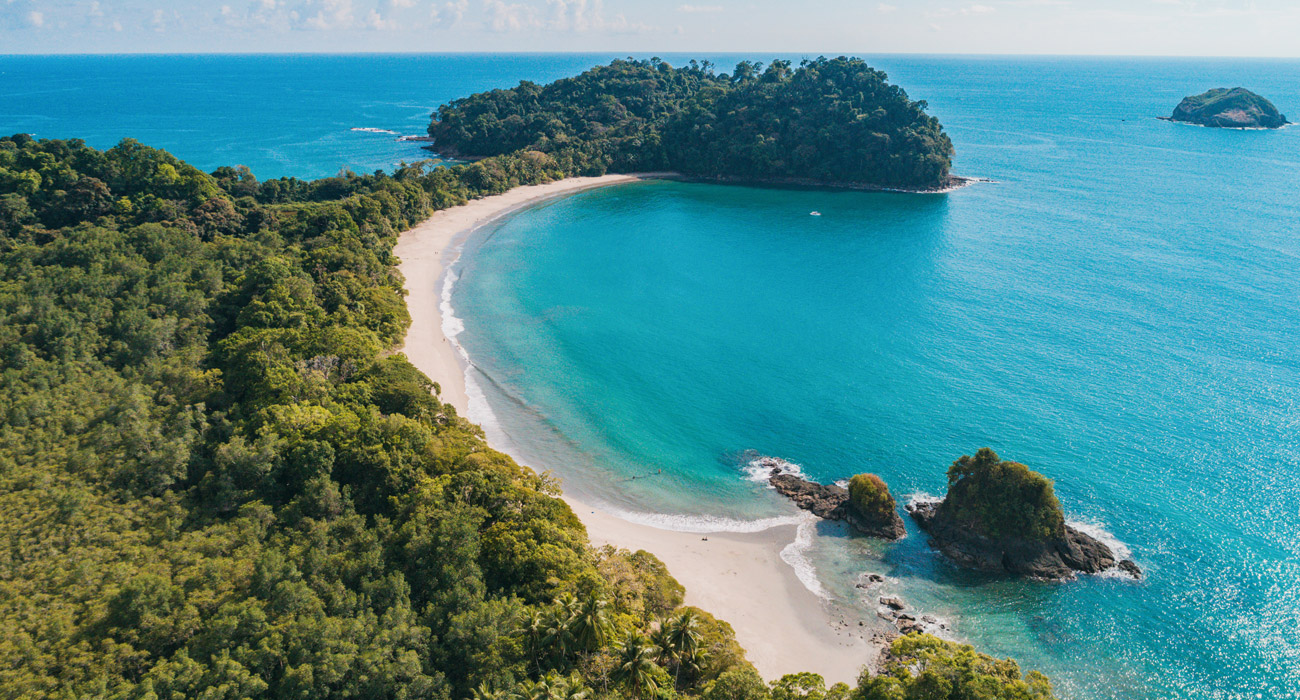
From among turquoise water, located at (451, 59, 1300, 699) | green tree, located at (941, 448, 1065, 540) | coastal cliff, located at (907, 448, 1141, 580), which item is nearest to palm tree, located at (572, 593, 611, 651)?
turquoise water, located at (451, 59, 1300, 699)

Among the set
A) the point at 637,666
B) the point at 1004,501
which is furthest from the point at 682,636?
the point at 1004,501

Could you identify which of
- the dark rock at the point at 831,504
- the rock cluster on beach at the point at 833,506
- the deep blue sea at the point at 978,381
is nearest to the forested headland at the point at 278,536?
the deep blue sea at the point at 978,381

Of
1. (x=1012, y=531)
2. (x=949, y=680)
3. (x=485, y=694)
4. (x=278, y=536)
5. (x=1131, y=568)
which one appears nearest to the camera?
(x=485, y=694)

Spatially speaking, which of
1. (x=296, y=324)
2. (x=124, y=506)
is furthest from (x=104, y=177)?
(x=124, y=506)

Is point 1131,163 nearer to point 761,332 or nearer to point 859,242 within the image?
point 859,242

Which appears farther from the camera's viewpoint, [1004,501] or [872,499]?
[872,499]

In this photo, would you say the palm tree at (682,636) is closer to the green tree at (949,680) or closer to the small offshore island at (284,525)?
the small offshore island at (284,525)

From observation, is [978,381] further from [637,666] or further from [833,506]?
[637,666]
